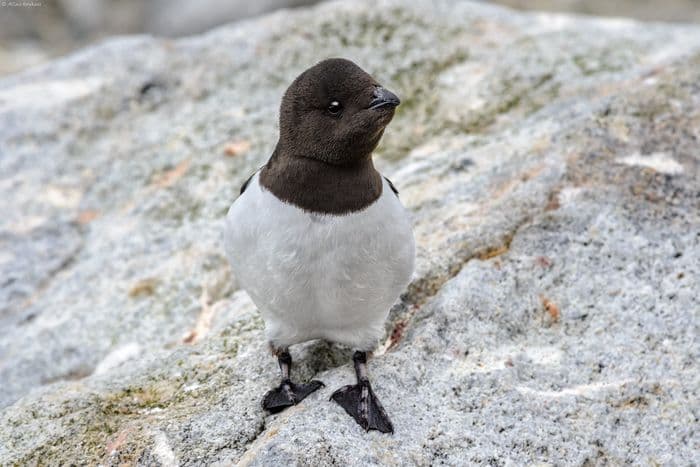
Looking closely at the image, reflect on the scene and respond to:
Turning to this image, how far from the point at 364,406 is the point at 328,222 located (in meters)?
0.98

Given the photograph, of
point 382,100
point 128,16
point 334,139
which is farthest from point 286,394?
point 128,16

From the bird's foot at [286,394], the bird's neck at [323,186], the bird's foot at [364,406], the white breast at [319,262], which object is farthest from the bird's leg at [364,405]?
the bird's neck at [323,186]

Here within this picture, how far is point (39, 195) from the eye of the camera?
7.16m

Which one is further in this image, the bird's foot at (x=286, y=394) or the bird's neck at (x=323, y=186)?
the bird's foot at (x=286, y=394)

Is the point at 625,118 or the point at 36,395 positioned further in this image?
the point at 625,118

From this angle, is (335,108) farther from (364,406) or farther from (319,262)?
(364,406)

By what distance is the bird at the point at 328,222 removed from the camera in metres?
4.28

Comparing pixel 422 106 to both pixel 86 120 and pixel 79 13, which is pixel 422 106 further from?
pixel 79 13

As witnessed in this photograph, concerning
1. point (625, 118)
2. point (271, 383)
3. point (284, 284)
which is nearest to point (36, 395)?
point (271, 383)

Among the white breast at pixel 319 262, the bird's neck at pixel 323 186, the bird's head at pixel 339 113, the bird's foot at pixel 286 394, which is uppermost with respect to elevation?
the bird's head at pixel 339 113

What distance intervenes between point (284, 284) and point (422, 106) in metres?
3.45

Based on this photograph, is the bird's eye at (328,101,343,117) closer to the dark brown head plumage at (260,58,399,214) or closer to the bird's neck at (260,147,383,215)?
the dark brown head plumage at (260,58,399,214)

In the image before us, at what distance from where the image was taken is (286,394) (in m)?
4.48

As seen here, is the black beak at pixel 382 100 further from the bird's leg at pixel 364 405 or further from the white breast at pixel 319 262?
the bird's leg at pixel 364 405
